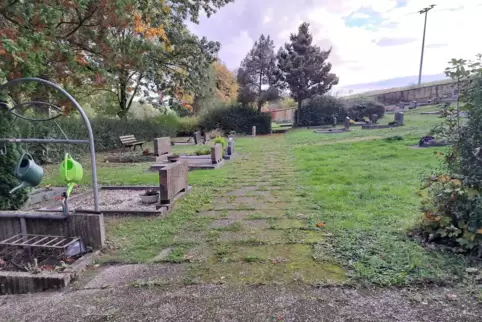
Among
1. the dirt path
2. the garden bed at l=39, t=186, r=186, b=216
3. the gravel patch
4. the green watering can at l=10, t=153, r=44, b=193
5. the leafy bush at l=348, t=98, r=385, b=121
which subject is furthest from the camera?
the leafy bush at l=348, t=98, r=385, b=121

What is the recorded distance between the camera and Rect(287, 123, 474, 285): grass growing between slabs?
9.14ft

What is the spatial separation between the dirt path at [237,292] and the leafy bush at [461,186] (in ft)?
2.85

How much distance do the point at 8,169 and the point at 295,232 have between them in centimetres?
443

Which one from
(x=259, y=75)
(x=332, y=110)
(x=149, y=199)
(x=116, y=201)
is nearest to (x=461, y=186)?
(x=149, y=199)

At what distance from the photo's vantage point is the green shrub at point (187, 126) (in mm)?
23938

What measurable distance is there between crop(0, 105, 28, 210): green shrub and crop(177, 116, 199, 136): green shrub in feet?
62.2

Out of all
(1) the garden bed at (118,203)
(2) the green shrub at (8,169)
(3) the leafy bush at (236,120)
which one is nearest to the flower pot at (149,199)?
(1) the garden bed at (118,203)

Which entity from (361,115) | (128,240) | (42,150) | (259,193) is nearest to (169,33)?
(42,150)

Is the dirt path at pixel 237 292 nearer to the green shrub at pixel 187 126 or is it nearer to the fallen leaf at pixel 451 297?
the fallen leaf at pixel 451 297

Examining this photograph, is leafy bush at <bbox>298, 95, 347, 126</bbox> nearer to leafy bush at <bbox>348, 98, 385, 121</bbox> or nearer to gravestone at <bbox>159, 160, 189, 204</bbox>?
leafy bush at <bbox>348, 98, 385, 121</bbox>

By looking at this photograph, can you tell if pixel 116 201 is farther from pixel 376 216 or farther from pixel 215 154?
pixel 376 216

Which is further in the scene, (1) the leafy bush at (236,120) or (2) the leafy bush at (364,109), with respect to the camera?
(2) the leafy bush at (364,109)

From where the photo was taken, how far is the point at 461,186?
10.3ft

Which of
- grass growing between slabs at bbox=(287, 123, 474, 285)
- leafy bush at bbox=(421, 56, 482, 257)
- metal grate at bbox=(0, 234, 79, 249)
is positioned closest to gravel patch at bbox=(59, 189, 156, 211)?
metal grate at bbox=(0, 234, 79, 249)
